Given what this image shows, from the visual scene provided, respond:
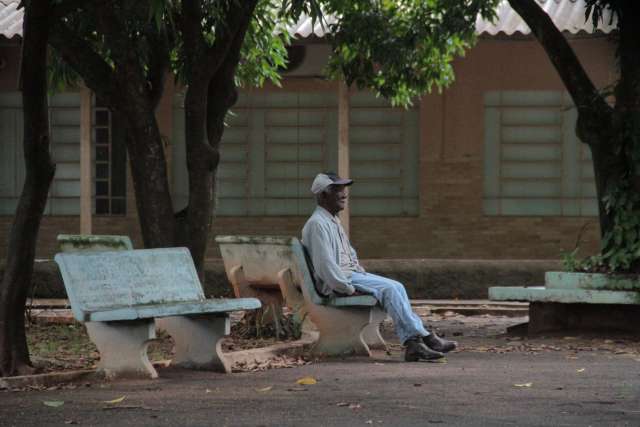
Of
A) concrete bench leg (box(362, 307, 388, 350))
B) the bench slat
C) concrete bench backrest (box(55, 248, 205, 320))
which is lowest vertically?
concrete bench leg (box(362, 307, 388, 350))

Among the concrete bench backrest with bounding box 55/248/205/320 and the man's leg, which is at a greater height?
the concrete bench backrest with bounding box 55/248/205/320

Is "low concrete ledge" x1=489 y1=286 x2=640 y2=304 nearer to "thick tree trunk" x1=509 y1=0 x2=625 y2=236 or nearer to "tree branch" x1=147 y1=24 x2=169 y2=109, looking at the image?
"thick tree trunk" x1=509 y1=0 x2=625 y2=236

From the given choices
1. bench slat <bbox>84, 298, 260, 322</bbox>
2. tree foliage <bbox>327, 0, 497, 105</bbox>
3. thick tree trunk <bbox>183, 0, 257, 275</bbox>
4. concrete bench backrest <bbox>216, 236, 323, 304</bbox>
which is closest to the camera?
bench slat <bbox>84, 298, 260, 322</bbox>

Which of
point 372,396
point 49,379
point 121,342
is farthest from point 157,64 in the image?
point 372,396

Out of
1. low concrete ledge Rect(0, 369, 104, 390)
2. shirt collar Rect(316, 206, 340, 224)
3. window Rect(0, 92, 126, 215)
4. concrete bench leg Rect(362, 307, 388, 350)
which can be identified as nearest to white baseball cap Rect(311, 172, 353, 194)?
shirt collar Rect(316, 206, 340, 224)

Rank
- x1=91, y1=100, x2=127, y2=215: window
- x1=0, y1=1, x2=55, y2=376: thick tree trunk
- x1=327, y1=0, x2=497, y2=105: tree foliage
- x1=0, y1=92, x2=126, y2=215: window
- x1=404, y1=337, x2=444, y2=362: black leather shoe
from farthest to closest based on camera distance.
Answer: x1=91, y1=100, x2=127, y2=215: window < x1=0, y1=92, x2=126, y2=215: window < x1=327, y1=0, x2=497, y2=105: tree foliage < x1=404, y1=337, x2=444, y2=362: black leather shoe < x1=0, y1=1, x2=55, y2=376: thick tree trunk

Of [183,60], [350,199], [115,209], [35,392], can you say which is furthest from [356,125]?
[35,392]

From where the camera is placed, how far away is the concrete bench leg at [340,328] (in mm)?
10492

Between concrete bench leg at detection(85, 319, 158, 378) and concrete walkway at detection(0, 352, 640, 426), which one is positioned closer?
concrete walkway at detection(0, 352, 640, 426)

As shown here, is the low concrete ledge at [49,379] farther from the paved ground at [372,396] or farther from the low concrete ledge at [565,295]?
the low concrete ledge at [565,295]

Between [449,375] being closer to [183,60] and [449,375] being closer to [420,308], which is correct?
[183,60]

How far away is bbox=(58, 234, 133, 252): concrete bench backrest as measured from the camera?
40.2 feet

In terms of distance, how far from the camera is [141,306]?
8.96 metres

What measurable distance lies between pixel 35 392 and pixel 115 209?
37.4 feet
